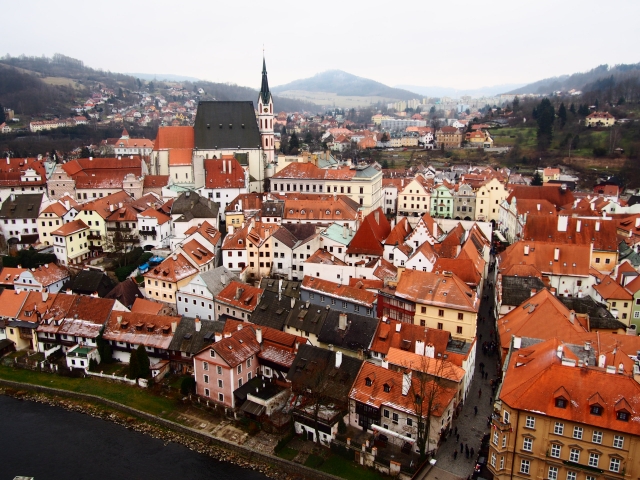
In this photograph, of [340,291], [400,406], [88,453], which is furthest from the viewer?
[340,291]

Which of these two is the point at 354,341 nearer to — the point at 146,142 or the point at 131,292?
the point at 131,292

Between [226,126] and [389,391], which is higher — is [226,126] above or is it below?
above

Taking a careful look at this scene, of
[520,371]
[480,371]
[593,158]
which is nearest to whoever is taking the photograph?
[520,371]

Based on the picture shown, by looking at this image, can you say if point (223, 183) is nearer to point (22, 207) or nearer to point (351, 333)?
point (22, 207)

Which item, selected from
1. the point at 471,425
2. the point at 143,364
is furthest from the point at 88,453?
the point at 471,425

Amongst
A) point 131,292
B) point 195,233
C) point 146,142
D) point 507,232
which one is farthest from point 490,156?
point 131,292

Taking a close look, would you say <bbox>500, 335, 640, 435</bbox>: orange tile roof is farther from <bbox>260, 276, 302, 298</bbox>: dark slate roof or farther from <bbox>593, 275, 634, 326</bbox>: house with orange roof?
<bbox>260, 276, 302, 298</bbox>: dark slate roof

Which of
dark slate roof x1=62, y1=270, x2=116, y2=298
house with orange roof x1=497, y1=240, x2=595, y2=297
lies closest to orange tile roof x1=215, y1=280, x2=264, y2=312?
dark slate roof x1=62, y1=270, x2=116, y2=298

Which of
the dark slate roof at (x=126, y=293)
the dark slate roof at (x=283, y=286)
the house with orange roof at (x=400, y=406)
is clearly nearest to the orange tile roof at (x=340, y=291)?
the dark slate roof at (x=283, y=286)
